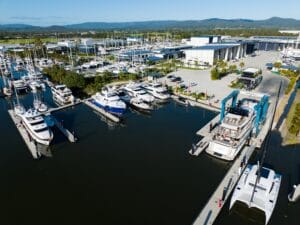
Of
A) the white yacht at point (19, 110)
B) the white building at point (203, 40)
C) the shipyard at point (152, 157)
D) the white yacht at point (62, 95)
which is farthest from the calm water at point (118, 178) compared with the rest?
the white building at point (203, 40)

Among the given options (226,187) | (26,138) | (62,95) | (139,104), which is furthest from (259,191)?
(62,95)

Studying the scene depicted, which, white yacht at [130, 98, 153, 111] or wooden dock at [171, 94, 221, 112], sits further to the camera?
white yacht at [130, 98, 153, 111]

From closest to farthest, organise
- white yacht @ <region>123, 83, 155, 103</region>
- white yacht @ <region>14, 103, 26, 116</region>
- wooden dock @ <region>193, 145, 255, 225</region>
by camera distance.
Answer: wooden dock @ <region>193, 145, 255, 225</region> < white yacht @ <region>14, 103, 26, 116</region> < white yacht @ <region>123, 83, 155, 103</region>

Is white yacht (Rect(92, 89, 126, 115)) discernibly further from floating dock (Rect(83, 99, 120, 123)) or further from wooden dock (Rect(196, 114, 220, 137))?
wooden dock (Rect(196, 114, 220, 137))

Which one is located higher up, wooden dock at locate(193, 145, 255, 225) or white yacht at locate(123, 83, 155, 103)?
white yacht at locate(123, 83, 155, 103)

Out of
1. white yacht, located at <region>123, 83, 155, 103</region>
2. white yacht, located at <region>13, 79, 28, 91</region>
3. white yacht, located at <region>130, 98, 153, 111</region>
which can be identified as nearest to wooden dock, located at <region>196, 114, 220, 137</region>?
white yacht, located at <region>130, 98, 153, 111</region>

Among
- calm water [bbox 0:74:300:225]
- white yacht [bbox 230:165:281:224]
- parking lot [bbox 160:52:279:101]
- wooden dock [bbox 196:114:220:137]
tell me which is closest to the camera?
white yacht [bbox 230:165:281:224]

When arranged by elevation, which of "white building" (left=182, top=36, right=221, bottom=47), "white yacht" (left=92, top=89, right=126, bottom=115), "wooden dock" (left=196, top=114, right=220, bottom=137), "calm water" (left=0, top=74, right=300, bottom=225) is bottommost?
"calm water" (left=0, top=74, right=300, bottom=225)
